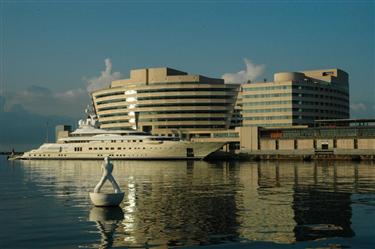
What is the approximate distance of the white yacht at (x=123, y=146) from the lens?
131750 millimetres

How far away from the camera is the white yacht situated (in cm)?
13175

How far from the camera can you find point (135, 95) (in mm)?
190500

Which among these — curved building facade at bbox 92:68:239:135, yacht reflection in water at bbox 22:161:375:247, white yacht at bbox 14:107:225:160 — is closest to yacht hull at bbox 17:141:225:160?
white yacht at bbox 14:107:225:160

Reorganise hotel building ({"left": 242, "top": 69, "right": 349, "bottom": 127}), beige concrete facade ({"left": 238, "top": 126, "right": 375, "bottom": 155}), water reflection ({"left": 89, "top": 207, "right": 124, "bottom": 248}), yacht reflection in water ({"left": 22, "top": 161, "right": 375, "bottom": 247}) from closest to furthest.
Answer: water reflection ({"left": 89, "top": 207, "right": 124, "bottom": 248}) < yacht reflection in water ({"left": 22, "top": 161, "right": 375, "bottom": 247}) < beige concrete facade ({"left": 238, "top": 126, "right": 375, "bottom": 155}) < hotel building ({"left": 242, "top": 69, "right": 349, "bottom": 127})

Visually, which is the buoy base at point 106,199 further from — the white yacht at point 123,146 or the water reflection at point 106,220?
the white yacht at point 123,146

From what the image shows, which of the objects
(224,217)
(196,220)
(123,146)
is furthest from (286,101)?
(196,220)

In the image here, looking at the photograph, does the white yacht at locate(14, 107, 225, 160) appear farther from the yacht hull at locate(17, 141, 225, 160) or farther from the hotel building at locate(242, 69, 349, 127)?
the hotel building at locate(242, 69, 349, 127)

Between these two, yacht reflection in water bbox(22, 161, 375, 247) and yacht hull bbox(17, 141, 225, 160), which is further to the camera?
yacht hull bbox(17, 141, 225, 160)

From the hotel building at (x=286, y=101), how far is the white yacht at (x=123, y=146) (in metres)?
43.3

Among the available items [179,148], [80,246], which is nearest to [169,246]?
[80,246]

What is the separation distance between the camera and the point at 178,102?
184m

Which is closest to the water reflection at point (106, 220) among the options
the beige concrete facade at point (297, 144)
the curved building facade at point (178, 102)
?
the beige concrete facade at point (297, 144)

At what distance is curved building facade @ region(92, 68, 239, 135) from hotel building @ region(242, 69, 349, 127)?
38.7 feet

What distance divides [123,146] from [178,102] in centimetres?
5392
